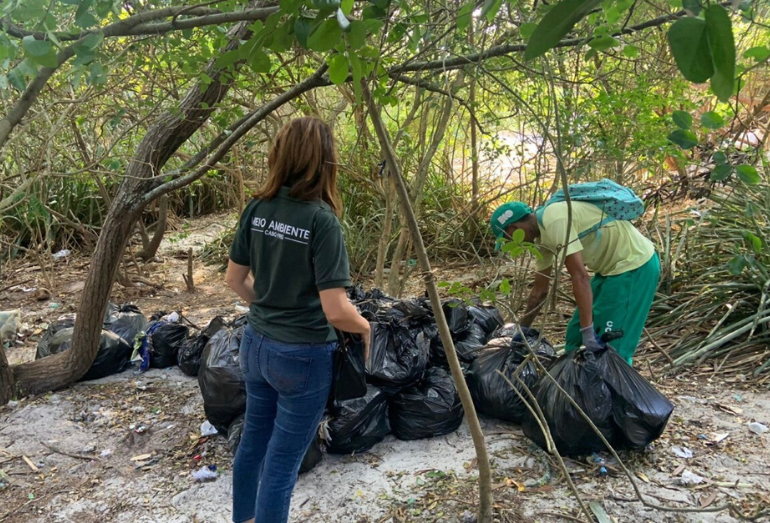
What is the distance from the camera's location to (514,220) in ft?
9.59

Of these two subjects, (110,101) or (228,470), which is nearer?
(228,470)

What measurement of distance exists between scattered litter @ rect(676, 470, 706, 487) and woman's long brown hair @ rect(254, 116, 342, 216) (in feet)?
6.61

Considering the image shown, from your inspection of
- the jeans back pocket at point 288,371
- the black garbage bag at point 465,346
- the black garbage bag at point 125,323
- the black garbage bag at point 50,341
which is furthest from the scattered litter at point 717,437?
the black garbage bag at point 50,341

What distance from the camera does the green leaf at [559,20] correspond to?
604 millimetres

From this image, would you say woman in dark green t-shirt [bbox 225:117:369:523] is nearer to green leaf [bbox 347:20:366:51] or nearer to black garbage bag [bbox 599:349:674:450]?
green leaf [bbox 347:20:366:51]

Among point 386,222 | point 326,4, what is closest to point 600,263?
point 386,222

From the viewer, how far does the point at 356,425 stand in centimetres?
284

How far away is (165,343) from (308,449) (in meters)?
1.73

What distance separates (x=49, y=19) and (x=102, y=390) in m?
2.75

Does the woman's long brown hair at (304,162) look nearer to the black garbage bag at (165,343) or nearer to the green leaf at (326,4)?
→ the green leaf at (326,4)

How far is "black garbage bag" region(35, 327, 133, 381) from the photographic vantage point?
380 cm

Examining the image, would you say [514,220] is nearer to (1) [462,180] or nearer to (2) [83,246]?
(1) [462,180]

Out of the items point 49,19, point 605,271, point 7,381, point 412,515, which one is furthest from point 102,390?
point 605,271

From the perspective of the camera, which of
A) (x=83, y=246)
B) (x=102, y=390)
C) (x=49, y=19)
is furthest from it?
(x=83, y=246)
